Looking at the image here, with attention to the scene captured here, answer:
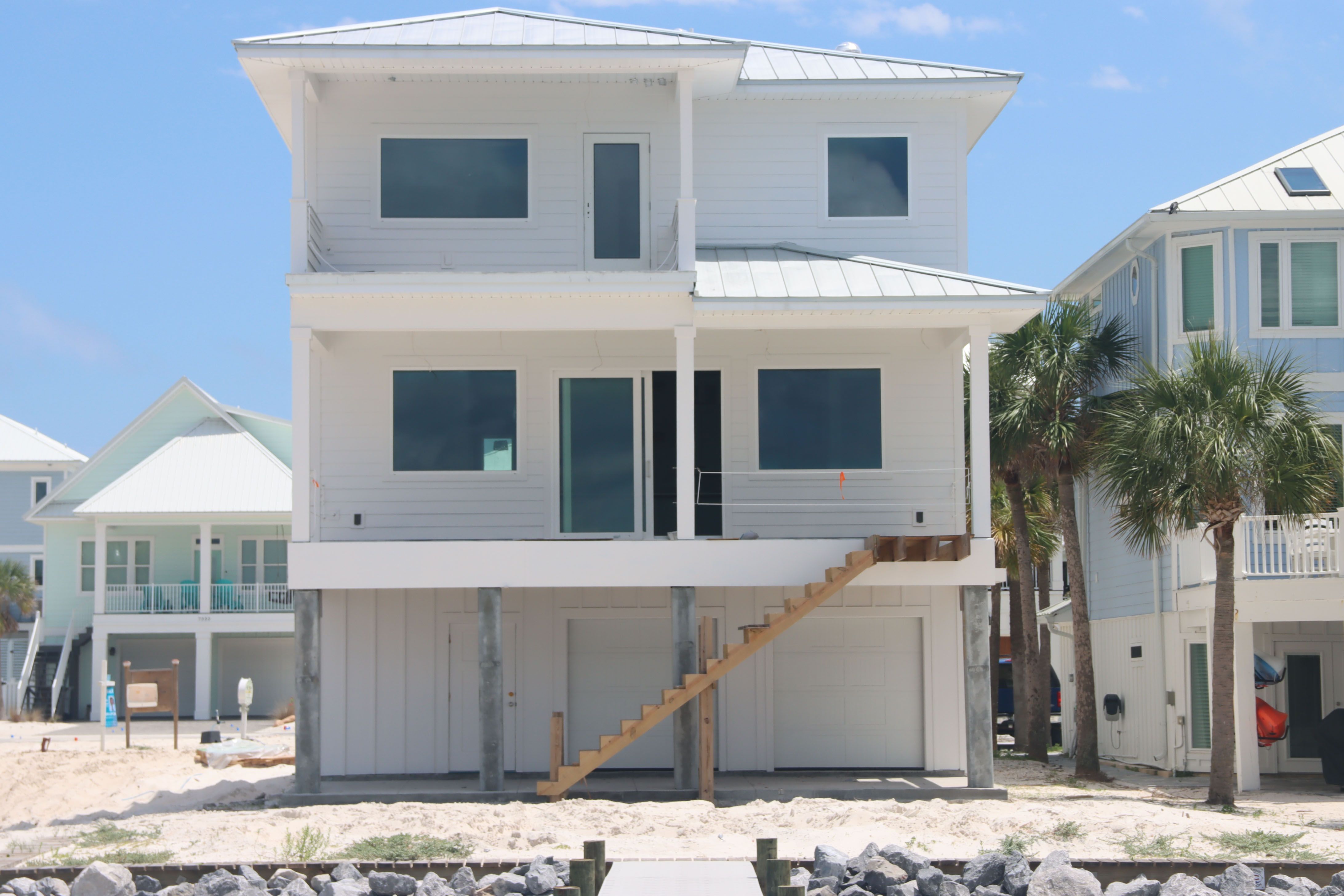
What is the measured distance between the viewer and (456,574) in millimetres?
16766

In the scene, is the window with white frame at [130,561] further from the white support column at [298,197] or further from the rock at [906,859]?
the rock at [906,859]

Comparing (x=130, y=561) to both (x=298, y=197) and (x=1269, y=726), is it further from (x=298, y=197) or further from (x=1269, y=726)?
(x=1269, y=726)

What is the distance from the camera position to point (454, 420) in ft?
61.7

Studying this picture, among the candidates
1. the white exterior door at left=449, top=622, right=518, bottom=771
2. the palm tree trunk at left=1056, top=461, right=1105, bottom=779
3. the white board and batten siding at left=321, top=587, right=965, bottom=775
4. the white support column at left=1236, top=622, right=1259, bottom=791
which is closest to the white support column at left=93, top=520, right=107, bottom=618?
the white board and batten siding at left=321, top=587, right=965, bottom=775

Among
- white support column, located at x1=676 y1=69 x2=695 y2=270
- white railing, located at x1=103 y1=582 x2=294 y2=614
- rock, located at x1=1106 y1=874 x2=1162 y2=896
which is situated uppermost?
white support column, located at x1=676 y1=69 x2=695 y2=270

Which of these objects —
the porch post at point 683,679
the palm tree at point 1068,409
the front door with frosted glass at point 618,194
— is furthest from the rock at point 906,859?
the palm tree at point 1068,409

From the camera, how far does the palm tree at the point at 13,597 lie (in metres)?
40.5

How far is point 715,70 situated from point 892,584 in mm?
6544

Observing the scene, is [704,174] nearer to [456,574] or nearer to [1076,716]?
[456,574]

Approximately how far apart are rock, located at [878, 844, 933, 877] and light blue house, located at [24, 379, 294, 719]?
84.1 ft

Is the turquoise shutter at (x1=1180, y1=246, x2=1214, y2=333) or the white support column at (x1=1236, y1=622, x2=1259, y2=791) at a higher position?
the turquoise shutter at (x1=1180, y1=246, x2=1214, y2=333)

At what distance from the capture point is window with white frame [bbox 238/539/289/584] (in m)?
36.4

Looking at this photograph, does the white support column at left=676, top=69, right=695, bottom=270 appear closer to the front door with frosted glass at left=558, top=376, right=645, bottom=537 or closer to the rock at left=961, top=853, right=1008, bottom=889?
the front door with frosted glass at left=558, top=376, right=645, bottom=537

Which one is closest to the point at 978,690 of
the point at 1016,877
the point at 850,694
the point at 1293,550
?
the point at 850,694
